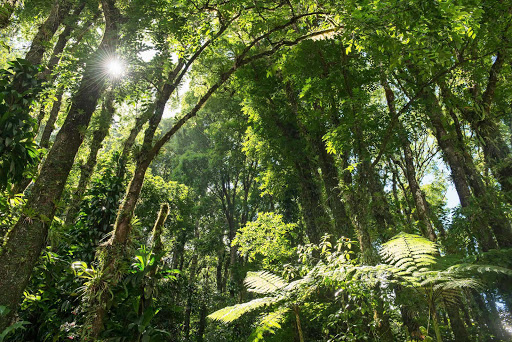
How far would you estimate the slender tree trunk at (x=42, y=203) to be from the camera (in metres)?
3.75

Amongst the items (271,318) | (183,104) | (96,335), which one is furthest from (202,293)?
(271,318)

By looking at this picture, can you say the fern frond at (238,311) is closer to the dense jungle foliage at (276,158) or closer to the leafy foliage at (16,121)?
the dense jungle foliage at (276,158)

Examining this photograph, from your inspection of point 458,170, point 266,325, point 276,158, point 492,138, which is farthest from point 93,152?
point 492,138

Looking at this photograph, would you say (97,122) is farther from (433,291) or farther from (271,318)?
(433,291)

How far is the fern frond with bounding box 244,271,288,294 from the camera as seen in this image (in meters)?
3.55

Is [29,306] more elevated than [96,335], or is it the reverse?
[29,306]

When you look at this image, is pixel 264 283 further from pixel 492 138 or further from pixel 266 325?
pixel 492 138

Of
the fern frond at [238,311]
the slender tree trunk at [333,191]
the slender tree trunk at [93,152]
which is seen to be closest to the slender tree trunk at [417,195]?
the slender tree trunk at [333,191]

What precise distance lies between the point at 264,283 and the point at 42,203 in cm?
351

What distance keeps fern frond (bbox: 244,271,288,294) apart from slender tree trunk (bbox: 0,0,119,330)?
3022mm

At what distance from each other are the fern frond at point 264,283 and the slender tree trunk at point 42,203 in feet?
9.92

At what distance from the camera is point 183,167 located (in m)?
18.9

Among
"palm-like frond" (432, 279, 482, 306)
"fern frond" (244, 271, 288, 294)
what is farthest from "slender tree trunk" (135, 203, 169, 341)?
"palm-like frond" (432, 279, 482, 306)

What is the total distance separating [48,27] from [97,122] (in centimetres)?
242
